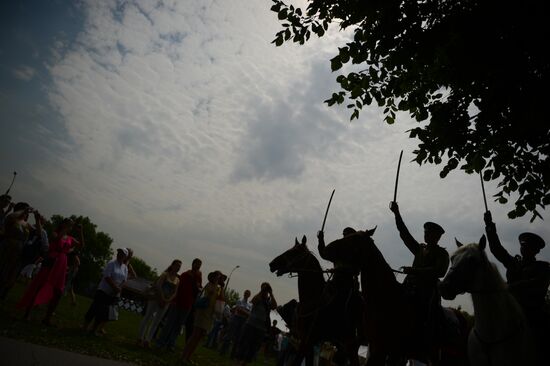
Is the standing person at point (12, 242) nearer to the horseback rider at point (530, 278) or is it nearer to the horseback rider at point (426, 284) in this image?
the horseback rider at point (426, 284)

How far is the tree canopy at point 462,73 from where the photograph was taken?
493 cm

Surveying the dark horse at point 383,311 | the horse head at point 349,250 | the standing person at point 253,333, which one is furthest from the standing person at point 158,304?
the dark horse at point 383,311

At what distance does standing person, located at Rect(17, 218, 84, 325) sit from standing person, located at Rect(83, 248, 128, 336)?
3.07ft

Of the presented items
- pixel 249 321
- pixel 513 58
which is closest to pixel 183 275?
pixel 249 321

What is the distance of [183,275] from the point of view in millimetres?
11086

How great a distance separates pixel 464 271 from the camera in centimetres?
517

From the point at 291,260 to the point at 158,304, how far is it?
4853 mm

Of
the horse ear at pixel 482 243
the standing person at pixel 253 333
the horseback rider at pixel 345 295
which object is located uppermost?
the horse ear at pixel 482 243

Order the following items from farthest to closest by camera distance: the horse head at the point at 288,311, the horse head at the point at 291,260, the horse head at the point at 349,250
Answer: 1. the horse head at the point at 288,311
2. the horse head at the point at 291,260
3. the horse head at the point at 349,250

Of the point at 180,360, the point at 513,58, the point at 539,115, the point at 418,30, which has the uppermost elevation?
the point at 418,30

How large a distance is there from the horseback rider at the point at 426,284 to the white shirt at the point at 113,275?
7.97m

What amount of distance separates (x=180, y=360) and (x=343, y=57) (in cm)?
845

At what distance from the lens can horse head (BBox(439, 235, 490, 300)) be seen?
201 inches

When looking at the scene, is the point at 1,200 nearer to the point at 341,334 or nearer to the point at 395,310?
the point at 341,334
